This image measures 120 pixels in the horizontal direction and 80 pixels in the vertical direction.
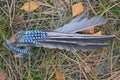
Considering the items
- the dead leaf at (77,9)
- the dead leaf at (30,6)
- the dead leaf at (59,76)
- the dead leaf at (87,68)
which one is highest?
the dead leaf at (30,6)

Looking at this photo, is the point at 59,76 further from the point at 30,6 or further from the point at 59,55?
the point at 30,6

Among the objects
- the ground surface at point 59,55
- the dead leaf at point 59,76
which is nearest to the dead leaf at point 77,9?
the ground surface at point 59,55

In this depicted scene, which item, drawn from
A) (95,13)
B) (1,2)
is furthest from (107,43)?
(1,2)

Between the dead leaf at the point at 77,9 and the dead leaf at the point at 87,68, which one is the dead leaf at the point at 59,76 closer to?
the dead leaf at the point at 87,68

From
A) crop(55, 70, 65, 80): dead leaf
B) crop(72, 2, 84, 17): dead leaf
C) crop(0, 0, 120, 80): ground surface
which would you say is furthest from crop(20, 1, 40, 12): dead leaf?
crop(55, 70, 65, 80): dead leaf

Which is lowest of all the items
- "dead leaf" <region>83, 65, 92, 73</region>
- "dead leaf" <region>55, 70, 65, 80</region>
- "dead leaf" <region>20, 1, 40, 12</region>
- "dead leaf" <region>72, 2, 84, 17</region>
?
"dead leaf" <region>55, 70, 65, 80</region>

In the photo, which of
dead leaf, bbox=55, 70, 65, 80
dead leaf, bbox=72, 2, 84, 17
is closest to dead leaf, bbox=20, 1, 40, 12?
dead leaf, bbox=72, 2, 84, 17

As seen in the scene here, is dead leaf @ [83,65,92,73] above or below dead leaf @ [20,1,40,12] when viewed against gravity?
below

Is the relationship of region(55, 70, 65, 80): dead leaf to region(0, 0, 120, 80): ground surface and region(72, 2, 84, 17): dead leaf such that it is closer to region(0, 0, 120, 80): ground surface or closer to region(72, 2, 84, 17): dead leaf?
region(0, 0, 120, 80): ground surface

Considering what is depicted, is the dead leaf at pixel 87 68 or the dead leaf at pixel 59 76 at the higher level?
the dead leaf at pixel 87 68

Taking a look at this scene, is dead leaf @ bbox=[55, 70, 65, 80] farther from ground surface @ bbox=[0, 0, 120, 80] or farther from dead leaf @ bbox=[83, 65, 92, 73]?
dead leaf @ bbox=[83, 65, 92, 73]

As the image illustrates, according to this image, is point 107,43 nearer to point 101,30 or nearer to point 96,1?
point 101,30
